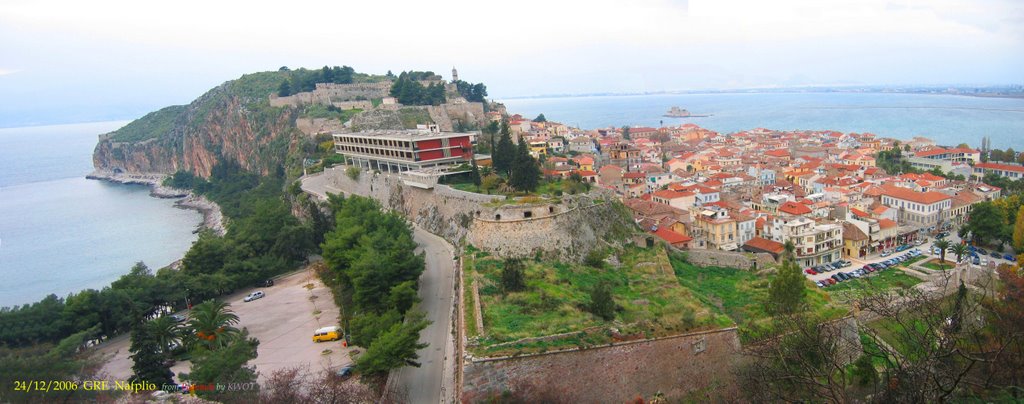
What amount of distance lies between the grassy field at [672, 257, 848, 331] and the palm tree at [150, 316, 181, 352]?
16012 mm

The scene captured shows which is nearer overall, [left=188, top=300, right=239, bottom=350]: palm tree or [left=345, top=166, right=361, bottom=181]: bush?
[left=188, top=300, right=239, bottom=350]: palm tree

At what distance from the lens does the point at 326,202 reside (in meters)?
30.9

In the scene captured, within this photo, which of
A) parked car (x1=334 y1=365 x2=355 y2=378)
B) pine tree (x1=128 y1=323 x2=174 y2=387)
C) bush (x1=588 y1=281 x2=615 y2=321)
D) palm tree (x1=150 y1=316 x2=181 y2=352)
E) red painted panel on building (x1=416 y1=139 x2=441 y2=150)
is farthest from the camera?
red painted panel on building (x1=416 y1=139 x2=441 y2=150)

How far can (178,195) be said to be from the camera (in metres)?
63.2

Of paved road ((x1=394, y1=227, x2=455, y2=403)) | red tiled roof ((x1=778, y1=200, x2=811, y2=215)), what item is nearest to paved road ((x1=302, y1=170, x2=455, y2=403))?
paved road ((x1=394, y1=227, x2=455, y2=403))

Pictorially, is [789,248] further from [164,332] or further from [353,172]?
[164,332]

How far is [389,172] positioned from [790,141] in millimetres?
52213

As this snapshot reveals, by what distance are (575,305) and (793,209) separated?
20.7 meters

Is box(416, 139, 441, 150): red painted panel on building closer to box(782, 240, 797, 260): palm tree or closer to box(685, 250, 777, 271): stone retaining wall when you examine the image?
box(685, 250, 777, 271): stone retaining wall

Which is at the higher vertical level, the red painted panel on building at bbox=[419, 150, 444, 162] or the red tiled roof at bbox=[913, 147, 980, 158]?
the red painted panel on building at bbox=[419, 150, 444, 162]

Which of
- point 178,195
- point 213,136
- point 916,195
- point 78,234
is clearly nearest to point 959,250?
point 916,195

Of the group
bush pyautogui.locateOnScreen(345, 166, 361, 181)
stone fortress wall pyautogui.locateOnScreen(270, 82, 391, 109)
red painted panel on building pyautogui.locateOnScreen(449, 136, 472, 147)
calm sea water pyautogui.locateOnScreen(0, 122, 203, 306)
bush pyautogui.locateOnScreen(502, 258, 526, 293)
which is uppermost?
stone fortress wall pyautogui.locateOnScreen(270, 82, 391, 109)

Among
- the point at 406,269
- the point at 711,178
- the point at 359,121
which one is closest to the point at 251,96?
the point at 359,121

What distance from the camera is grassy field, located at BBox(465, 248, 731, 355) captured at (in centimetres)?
1289
